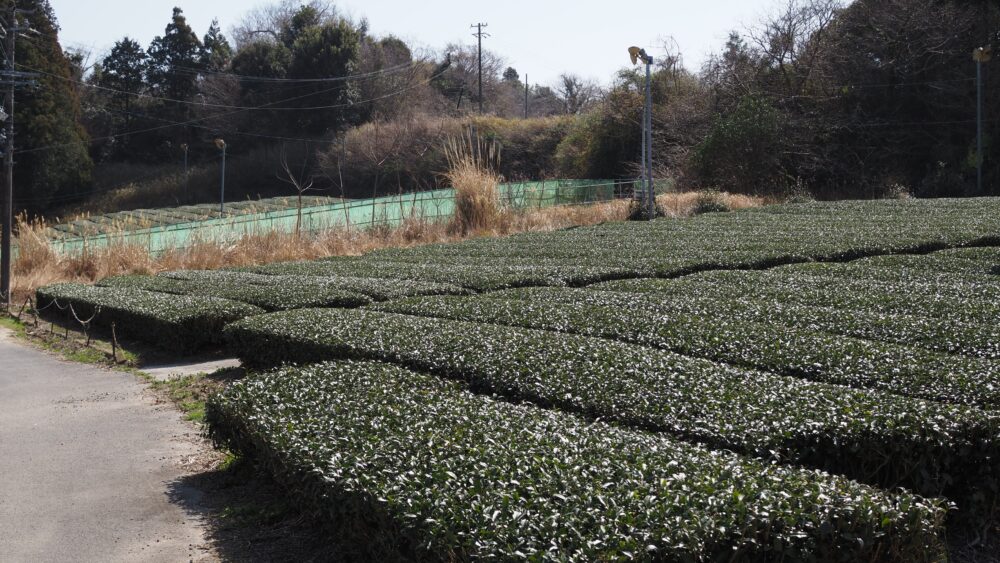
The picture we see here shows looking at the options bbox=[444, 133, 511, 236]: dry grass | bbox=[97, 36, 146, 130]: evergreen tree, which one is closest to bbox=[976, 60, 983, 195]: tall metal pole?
bbox=[444, 133, 511, 236]: dry grass

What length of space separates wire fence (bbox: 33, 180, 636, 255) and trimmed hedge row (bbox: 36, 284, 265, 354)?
4.99 m

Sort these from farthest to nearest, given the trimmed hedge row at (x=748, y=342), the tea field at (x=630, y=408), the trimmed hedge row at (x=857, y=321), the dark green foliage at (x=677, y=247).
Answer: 1. the dark green foliage at (x=677, y=247)
2. the trimmed hedge row at (x=857, y=321)
3. the trimmed hedge row at (x=748, y=342)
4. the tea field at (x=630, y=408)

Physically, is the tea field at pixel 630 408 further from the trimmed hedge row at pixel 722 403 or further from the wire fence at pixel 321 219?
the wire fence at pixel 321 219

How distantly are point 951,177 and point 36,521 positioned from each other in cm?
2894

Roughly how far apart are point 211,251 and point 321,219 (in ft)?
14.5

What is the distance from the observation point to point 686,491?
3.61 metres

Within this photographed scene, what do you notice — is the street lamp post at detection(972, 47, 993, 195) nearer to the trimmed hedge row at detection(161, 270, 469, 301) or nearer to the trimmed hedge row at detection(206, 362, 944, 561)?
the trimmed hedge row at detection(161, 270, 469, 301)

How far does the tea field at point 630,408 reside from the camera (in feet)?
11.3

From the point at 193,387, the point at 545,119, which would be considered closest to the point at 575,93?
the point at 545,119

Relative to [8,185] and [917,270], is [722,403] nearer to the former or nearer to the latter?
[917,270]

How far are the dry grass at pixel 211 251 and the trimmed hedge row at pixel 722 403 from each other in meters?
10.6

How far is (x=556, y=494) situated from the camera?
3598 millimetres

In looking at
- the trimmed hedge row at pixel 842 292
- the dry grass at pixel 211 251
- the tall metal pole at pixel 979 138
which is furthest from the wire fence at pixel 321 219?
the tall metal pole at pixel 979 138

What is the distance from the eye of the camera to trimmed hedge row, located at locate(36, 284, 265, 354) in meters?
9.73
